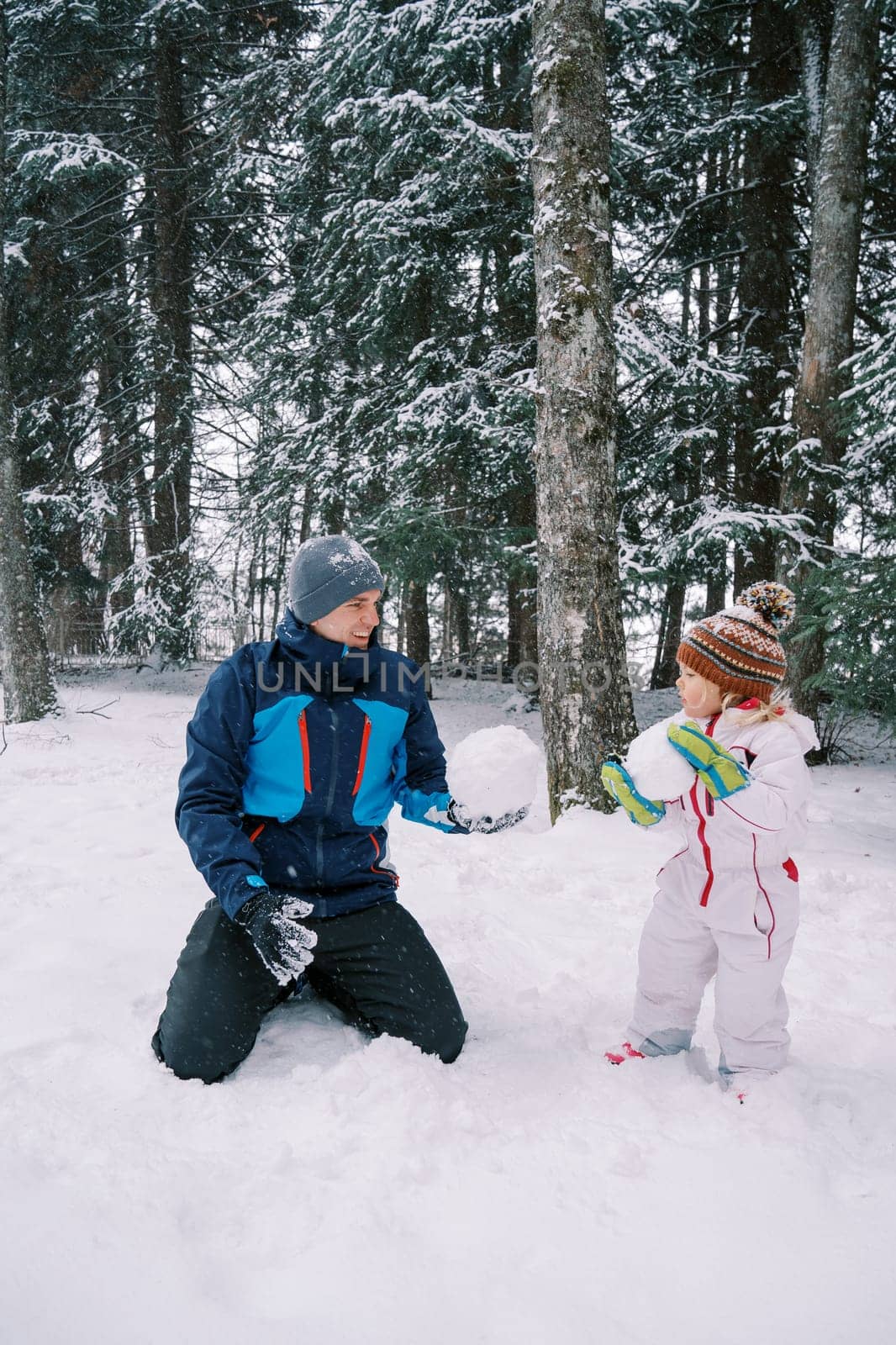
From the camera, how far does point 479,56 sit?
8.30 metres

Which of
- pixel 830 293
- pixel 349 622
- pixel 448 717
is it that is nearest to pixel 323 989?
pixel 349 622

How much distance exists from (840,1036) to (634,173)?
9.98m

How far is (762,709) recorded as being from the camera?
220 centimetres

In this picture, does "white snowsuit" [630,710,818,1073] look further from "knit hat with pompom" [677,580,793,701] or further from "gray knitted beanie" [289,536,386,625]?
"gray knitted beanie" [289,536,386,625]

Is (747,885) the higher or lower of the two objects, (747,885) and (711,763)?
the lower

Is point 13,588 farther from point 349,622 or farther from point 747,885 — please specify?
point 747,885

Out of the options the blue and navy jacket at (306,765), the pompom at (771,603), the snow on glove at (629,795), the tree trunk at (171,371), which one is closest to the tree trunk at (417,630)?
the tree trunk at (171,371)

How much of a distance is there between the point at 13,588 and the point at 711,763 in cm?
836

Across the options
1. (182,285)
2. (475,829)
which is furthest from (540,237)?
(182,285)

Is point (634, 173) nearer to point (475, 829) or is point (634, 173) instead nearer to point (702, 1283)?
point (475, 829)

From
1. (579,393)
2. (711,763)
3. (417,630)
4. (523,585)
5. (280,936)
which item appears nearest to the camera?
(711,763)

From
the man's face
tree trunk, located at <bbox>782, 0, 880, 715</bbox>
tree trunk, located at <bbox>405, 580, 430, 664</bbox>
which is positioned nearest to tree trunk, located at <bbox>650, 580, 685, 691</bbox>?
tree trunk, located at <bbox>405, 580, 430, 664</bbox>

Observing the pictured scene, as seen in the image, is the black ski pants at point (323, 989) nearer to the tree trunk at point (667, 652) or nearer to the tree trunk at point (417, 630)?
the tree trunk at point (417, 630)

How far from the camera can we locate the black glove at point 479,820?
2445mm
